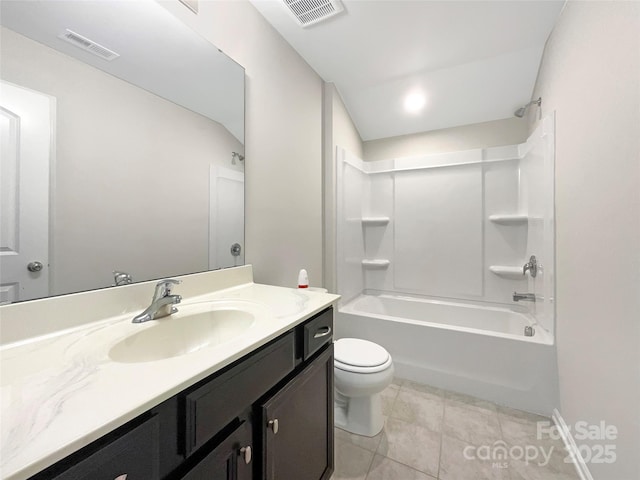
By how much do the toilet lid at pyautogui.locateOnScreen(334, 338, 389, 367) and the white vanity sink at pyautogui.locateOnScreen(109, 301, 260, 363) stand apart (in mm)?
744

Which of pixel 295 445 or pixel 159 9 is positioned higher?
pixel 159 9

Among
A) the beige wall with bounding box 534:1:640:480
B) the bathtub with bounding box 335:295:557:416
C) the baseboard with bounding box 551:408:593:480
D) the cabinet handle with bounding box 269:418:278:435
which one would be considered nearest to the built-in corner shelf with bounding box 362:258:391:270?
the bathtub with bounding box 335:295:557:416

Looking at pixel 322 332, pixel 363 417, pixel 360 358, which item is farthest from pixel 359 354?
pixel 322 332

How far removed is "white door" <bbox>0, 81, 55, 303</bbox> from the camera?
2.24 ft

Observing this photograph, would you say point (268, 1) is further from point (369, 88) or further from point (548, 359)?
point (548, 359)

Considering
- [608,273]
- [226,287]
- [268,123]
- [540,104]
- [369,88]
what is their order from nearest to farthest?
[608,273] < [226,287] < [268,123] < [540,104] < [369,88]

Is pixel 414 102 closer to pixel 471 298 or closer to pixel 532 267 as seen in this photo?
pixel 532 267

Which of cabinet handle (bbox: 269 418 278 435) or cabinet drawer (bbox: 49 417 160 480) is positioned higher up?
cabinet drawer (bbox: 49 417 160 480)

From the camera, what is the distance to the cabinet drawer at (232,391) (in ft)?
1.75

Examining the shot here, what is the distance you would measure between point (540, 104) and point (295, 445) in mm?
2680

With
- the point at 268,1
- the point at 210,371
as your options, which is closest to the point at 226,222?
the point at 210,371

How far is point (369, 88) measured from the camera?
2.32 m

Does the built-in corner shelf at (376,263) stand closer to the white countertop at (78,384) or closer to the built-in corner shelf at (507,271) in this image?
the built-in corner shelf at (507,271)

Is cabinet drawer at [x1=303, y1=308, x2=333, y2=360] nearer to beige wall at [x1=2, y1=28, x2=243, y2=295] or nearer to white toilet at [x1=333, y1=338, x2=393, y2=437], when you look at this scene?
white toilet at [x1=333, y1=338, x2=393, y2=437]
